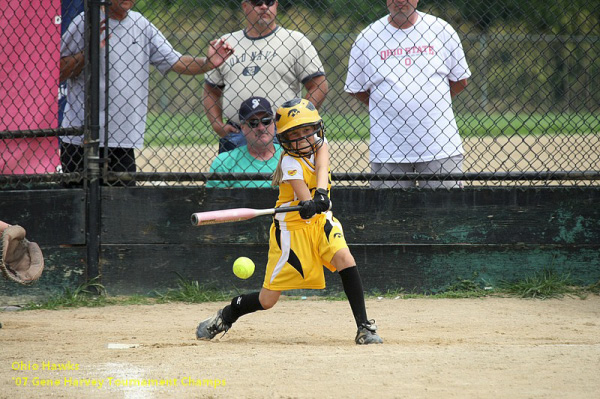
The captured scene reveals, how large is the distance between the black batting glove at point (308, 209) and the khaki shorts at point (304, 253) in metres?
0.29

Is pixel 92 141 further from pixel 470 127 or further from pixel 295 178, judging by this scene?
pixel 470 127

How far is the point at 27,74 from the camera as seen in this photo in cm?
605

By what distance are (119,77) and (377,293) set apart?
8.33 feet

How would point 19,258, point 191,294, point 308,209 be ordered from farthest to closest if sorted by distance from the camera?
1. point 191,294
2. point 19,258
3. point 308,209

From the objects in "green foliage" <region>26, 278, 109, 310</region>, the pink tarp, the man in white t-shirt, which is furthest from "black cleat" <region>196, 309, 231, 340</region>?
the pink tarp

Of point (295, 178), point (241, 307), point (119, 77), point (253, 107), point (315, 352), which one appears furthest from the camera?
point (119, 77)

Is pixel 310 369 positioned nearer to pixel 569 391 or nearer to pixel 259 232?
pixel 569 391

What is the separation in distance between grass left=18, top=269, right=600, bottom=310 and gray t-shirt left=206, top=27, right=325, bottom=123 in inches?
54.6

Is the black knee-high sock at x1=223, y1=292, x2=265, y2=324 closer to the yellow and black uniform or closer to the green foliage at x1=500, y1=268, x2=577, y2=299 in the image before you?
the yellow and black uniform

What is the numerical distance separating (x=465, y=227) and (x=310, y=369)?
8.39ft

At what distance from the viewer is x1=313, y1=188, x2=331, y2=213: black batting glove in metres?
4.36

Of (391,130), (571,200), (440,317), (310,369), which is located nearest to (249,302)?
(310,369)

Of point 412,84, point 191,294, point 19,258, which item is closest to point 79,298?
point 191,294

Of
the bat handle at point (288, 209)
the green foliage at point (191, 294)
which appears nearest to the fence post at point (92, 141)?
the green foliage at point (191, 294)
